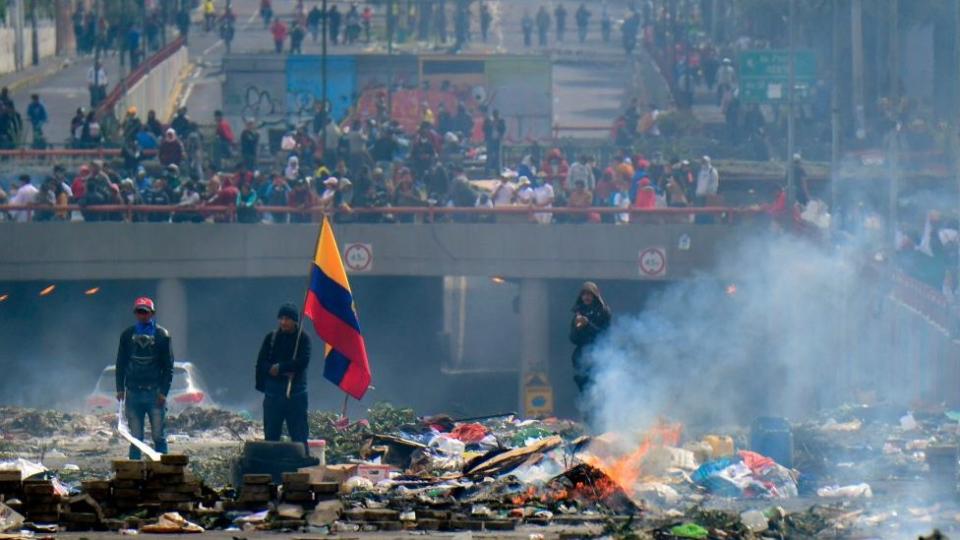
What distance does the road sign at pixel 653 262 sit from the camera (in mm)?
33094

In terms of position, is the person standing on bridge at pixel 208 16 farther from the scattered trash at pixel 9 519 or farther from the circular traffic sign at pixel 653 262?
the scattered trash at pixel 9 519

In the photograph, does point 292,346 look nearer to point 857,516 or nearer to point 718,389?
point 857,516

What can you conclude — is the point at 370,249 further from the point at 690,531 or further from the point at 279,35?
the point at 279,35

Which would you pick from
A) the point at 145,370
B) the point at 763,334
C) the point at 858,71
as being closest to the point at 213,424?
the point at 145,370

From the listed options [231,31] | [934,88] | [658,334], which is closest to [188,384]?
[658,334]

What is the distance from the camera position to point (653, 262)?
3316 centimetres

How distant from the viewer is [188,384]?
2566 cm

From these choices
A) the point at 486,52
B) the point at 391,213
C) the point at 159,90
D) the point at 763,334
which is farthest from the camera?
the point at 486,52

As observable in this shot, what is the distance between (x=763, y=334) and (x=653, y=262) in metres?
2.96

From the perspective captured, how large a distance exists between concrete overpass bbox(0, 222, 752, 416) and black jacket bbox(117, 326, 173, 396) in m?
15.7

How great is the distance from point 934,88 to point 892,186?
24.2 m

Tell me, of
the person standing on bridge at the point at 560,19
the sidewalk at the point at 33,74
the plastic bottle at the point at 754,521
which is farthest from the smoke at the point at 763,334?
the person standing on bridge at the point at 560,19

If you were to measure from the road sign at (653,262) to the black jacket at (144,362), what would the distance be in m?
16.6

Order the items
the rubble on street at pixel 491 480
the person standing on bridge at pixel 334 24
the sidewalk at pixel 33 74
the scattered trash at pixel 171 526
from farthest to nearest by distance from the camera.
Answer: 1. the person standing on bridge at pixel 334 24
2. the sidewalk at pixel 33 74
3. the rubble on street at pixel 491 480
4. the scattered trash at pixel 171 526
